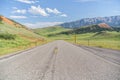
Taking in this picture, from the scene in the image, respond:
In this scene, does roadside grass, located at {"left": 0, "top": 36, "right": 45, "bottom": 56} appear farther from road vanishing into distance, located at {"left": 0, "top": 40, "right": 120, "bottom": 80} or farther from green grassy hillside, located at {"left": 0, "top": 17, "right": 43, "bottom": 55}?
road vanishing into distance, located at {"left": 0, "top": 40, "right": 120, "bottom": 80}

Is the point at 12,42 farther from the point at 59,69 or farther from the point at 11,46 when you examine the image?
the point at 59,69

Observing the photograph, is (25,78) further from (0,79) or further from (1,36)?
(1,36)

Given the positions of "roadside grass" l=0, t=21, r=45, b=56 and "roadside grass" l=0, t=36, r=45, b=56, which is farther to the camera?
"roadside grass" l=0, t=21, r=45, b=56

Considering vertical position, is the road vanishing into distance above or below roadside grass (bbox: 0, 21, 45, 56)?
above

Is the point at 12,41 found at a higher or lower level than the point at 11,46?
lower

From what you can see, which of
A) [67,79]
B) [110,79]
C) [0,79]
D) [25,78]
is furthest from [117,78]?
[0,79]

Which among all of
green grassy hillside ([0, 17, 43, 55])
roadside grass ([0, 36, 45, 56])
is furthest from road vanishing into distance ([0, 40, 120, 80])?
green grassy hillside ([0, 17, 43, 55])

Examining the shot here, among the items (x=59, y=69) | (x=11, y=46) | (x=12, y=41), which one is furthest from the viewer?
(x=12, y=41)

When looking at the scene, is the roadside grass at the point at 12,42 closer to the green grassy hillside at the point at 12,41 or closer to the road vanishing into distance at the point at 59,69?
the green grassy hillside at the point at 12,41

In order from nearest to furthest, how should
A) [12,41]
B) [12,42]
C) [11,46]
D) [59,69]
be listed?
[59,69] < [11,46] < [12,42] < [12,41]

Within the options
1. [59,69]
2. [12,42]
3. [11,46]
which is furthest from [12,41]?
[59,69]

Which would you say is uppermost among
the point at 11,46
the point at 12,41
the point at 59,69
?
the point at 59,69

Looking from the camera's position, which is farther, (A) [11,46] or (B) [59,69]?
(A) [11,46]

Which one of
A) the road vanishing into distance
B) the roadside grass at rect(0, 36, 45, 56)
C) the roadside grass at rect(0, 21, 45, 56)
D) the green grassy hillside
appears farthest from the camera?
the green grassy hillside
